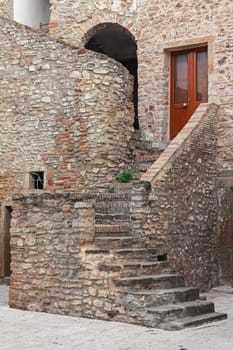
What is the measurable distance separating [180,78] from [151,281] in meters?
6.29

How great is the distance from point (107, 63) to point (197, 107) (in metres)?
2.11

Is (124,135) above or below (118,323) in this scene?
above

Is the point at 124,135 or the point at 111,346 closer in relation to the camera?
the point at 111,346

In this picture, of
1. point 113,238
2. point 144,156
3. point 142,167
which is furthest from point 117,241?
point 144,156

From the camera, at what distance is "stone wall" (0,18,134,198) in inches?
489

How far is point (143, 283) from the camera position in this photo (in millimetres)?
8688

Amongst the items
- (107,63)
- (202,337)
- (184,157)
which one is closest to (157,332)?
(202,337)

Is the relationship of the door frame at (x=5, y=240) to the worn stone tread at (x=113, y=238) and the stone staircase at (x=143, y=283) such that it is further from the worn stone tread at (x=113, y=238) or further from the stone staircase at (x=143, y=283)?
the worn stone tread at (x=113, y=238)

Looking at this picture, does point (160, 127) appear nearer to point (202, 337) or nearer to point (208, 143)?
point (208, 143)

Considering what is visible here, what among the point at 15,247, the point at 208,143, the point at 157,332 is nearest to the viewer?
the point at 157,332

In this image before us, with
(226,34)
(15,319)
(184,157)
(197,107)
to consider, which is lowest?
(15,319)

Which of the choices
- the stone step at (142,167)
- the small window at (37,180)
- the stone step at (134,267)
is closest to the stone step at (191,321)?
the stone step at (134,267)

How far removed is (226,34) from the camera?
504 inches

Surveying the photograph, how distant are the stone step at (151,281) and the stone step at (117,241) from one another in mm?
728
